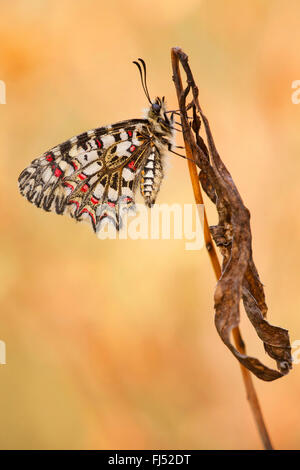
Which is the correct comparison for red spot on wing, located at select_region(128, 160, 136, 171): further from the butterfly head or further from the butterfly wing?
the butterfly head

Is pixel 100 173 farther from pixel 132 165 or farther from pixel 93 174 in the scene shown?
pixel 132 165

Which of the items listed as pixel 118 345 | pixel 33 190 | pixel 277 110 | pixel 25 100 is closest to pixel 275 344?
pixel 33 190

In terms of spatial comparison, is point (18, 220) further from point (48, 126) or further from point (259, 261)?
point (259, 261)

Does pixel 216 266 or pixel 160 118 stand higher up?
pixel 160 118

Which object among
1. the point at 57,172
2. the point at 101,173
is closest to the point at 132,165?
the point at 101,173

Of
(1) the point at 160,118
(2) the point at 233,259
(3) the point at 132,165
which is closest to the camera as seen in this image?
(2) the point at 233,259

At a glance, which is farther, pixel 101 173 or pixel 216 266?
pixel 101 173
